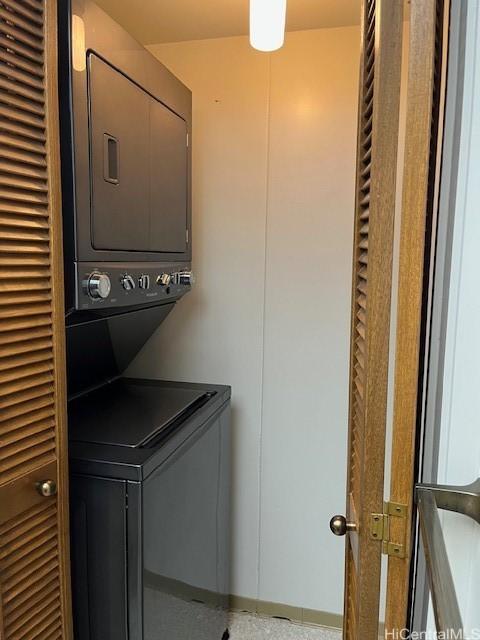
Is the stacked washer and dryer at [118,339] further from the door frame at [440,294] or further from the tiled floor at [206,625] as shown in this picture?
the door frame at [440,294]

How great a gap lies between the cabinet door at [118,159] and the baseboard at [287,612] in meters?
1.81

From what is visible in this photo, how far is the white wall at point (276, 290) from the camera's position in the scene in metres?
2.25

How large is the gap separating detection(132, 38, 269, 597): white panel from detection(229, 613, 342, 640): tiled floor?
0.13 metres

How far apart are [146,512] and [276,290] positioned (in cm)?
121

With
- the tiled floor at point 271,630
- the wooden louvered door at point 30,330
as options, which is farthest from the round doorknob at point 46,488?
the tiled floor at point 271,630

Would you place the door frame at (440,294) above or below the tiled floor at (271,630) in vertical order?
above

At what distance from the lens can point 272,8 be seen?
1572 millimetres

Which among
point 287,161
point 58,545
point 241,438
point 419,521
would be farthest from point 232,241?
point 419,521

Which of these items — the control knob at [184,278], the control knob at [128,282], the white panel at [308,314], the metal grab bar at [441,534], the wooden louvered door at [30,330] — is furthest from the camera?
the white panel at [308,314]

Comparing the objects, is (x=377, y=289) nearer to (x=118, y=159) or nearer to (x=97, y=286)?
(x=97, y=286)

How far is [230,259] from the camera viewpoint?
2408mm

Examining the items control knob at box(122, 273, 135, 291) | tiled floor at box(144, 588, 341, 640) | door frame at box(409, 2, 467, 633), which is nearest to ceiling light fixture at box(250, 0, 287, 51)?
door frame at box(409, 2, 467, 633)

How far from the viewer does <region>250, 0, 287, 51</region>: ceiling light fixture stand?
61.8 inches

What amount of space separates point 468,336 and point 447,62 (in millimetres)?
509
